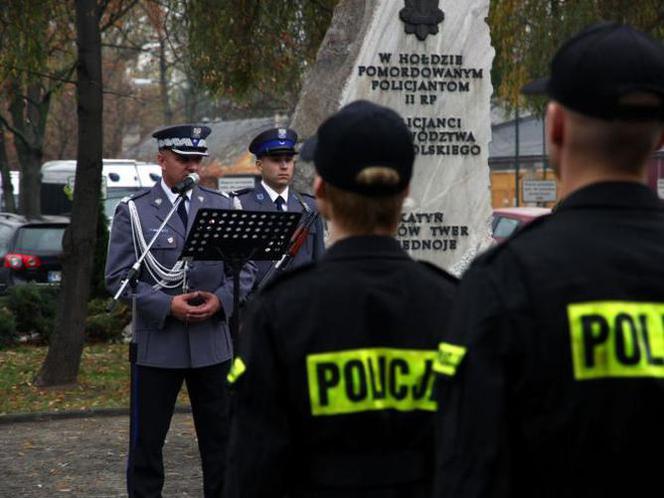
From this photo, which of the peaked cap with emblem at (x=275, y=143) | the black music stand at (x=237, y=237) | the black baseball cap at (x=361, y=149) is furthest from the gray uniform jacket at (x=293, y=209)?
the black baseball cap at (x=361, y=149)

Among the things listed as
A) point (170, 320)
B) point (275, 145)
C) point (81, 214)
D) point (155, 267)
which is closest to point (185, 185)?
point (155, 267)

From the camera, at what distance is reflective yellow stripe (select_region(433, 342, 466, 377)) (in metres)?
2.72

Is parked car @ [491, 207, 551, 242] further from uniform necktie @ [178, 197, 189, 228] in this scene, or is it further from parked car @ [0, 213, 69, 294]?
uniform necktie @ [178, 197, 189, 228]

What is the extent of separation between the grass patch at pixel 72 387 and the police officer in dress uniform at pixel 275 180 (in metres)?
4.55

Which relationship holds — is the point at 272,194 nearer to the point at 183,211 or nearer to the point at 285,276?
the point at 183,211

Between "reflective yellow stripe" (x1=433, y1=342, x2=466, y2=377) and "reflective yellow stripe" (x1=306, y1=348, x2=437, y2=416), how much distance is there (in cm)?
59

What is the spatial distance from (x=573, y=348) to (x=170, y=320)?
4.74 meters

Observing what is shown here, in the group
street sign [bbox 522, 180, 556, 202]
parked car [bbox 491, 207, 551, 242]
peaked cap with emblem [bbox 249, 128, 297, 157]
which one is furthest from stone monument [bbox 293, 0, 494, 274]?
street sign [bbox 522, 180, 556, 202]

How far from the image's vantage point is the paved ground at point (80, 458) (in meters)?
9.09

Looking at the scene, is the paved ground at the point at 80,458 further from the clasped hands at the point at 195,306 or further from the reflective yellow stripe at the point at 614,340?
the reflective yellow stripe at the point at 614,340

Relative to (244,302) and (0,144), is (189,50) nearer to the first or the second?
(244,302)

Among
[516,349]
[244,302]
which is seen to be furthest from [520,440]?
[244,302]

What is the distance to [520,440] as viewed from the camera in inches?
107

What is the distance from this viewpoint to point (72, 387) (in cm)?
A: 1342
